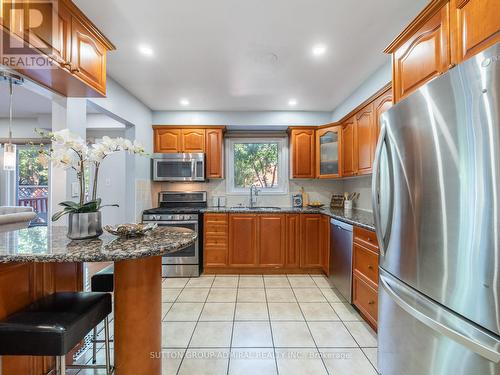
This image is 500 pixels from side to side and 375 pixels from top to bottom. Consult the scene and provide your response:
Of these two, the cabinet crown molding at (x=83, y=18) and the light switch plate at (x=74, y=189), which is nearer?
the cabinet crown molding at (x=83, y=18)

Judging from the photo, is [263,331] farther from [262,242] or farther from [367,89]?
[367,89]

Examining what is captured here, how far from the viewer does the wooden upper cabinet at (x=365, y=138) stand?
8.20 feet

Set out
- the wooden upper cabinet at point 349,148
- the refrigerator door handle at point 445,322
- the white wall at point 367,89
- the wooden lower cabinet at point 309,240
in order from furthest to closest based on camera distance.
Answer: the wooden lower cabinet at point 309,240, the wooden upper cabinet at point 349,148, the white wall at point 367,89, the refrigerator door handle at point 445,322

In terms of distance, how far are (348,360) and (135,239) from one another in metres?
1.72

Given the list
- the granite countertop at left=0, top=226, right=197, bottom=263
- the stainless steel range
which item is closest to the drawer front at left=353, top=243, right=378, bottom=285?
the granite countertop at left=0, top=226, right=197, bottom=263

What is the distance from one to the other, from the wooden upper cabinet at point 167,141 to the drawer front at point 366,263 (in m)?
2.92

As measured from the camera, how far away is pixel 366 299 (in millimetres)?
2105

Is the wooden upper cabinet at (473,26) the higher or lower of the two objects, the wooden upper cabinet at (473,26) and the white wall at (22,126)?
the lower

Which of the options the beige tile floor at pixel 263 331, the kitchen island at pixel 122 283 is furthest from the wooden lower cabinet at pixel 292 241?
the kitchen island at pixel 122 283

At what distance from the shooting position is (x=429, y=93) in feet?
3.48

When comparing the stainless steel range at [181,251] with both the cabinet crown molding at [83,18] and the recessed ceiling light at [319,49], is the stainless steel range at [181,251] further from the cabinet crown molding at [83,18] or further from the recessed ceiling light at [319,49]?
the recessed ceiling light at [319,49]

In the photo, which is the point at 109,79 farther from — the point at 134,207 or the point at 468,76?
the point at 468,76

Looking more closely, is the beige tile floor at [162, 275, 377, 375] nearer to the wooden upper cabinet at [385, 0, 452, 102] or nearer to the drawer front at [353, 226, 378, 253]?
the drawer front at [353, 226, 378, 253]

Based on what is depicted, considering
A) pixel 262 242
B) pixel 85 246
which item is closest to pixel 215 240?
pixel 262 242
